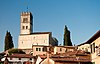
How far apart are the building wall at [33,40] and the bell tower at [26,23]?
611 centimetres

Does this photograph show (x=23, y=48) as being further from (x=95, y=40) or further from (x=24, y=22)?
(x=95, y=40)

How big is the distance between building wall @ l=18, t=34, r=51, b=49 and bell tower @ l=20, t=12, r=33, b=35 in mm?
6110

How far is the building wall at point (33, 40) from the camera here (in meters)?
91.5

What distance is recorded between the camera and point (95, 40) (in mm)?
28297

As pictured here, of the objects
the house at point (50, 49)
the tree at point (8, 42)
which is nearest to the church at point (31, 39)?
the tree at point (8, 42)

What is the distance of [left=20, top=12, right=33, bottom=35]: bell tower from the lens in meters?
99.4

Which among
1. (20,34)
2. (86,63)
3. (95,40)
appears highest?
(20,34)

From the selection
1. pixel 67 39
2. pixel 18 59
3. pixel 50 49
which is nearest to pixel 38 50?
pixel 50 49

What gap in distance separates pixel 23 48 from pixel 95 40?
65.2m

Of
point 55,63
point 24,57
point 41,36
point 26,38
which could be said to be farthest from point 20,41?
point 55,63

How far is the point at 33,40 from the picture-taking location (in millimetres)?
92688

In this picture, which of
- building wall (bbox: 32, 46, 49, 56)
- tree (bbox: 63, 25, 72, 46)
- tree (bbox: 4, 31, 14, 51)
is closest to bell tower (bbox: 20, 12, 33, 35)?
tree (bbox: 4, 31, 14, 51)

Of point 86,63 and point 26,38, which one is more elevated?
point 26,38

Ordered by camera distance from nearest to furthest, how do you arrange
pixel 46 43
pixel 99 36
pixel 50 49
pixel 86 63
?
pixel 99 36 → pixel 86 63 → pixel 50 49 → pixel 46 43
